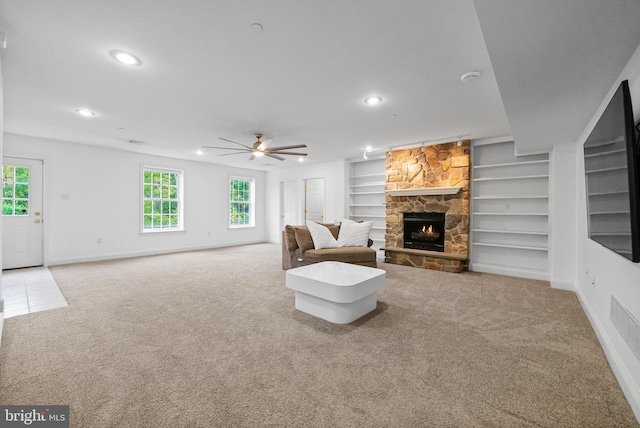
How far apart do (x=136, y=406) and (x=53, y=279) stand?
409 centimetres

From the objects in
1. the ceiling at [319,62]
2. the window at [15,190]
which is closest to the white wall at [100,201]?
the window at [15,190]

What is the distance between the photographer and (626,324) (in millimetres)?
1808

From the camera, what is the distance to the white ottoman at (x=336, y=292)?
2.62m

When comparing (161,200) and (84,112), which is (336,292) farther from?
(161,200)

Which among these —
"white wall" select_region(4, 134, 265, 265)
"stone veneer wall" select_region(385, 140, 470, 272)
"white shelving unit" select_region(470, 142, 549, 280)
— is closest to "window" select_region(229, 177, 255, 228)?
"white wall" select_region(4, 134, 265, 265)

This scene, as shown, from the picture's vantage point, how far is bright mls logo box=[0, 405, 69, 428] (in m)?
1.42

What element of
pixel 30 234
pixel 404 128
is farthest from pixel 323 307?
pixel 30 234

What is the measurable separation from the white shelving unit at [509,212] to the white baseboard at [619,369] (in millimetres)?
2182

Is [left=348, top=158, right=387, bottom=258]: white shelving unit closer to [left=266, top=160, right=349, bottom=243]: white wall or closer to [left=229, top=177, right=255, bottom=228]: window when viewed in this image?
[left=266, top=160, right=349, bottom=243]: white wall

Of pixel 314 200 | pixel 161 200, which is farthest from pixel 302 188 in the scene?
pixel 161 200

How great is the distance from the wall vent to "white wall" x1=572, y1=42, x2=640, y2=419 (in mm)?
41

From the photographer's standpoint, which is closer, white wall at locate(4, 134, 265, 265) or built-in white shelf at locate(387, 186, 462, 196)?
built-in white shelf at locate(387, 186, 462, 196)

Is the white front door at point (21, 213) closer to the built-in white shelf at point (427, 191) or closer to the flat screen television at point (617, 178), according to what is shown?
the built-in white shelf at point (427, 191)

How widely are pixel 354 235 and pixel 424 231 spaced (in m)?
1.54
